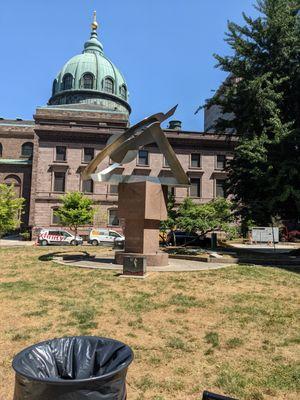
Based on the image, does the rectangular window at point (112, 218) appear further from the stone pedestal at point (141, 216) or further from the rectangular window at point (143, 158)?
the stone pedestal at point (141, 216)

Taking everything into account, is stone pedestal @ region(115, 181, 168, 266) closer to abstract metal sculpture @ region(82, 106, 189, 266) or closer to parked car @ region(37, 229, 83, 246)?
abstract metal sculpture @ region(82, 106, 189, 266)

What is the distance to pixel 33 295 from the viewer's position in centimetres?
991

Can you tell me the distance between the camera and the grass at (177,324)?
5178 mm

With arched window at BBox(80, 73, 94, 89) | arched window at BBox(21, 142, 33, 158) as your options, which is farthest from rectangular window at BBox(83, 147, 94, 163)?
arched window at BBox(80, 73, 94, 89)

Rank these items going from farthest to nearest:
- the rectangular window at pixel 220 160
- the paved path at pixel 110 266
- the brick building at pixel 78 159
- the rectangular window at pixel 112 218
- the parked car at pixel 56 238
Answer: the rectangular window at pixel 220 160 → the rectangular window at pixel 112 218 → the brick building at pixel 78 159 → the parked car at pixel 56 238 → the paved path at pixel 110 266

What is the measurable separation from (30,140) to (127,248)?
4341cm

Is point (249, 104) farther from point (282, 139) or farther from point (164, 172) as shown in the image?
point (164, 172)

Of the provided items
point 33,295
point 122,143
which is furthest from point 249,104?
point 33,295

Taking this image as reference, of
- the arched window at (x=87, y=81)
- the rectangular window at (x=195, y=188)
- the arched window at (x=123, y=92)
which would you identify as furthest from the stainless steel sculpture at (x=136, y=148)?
the arched window at (x=123, y=92)

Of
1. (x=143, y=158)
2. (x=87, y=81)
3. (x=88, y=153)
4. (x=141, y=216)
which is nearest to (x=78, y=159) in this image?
(x=88, y=153)

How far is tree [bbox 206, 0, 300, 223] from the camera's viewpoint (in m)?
21.9

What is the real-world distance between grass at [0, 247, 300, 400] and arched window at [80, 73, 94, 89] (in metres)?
51.4

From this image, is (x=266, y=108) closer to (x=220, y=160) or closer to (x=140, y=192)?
(x=140, y=192)

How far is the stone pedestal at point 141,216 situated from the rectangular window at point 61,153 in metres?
30.9
